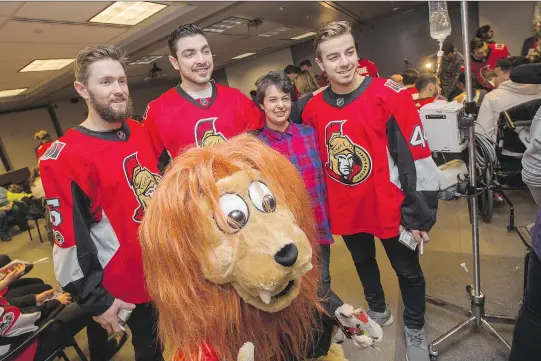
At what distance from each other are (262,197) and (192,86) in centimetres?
85

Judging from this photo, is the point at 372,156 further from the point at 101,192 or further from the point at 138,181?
the point at 101,192

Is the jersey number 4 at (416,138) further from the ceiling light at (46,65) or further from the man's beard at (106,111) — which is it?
the ceiling light at (46,65)

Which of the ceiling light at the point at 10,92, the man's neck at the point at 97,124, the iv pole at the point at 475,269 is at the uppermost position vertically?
the ceiling light at the point at 10,92

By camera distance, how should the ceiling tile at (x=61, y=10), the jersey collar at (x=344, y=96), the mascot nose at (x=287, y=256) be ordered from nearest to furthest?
the mascot nose at (x=287, y=256)
the jersey collar at (x=344, y=96)
the ceiling tile at (x=61, y=10)

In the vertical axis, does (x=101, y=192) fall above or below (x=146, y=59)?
below

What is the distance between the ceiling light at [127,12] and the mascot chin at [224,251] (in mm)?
3477

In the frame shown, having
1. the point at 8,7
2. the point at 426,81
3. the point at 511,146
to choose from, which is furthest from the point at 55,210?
the point at 426,81

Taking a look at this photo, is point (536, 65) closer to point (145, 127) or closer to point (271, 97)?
point (271, 97)

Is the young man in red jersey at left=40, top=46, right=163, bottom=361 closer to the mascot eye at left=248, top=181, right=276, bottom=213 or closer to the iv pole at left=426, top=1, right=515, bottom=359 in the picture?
the mascot eye at left=248, top=181, right=276, bottom=213

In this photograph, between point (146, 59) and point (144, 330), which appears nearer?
point (144, 330)

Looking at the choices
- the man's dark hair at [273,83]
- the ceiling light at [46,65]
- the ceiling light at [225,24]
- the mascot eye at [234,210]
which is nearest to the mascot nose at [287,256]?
the mascot eye at [234,210]

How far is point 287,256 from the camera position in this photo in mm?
806

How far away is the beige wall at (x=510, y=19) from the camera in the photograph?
28.2ft

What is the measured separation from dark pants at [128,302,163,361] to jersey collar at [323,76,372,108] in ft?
3.83
